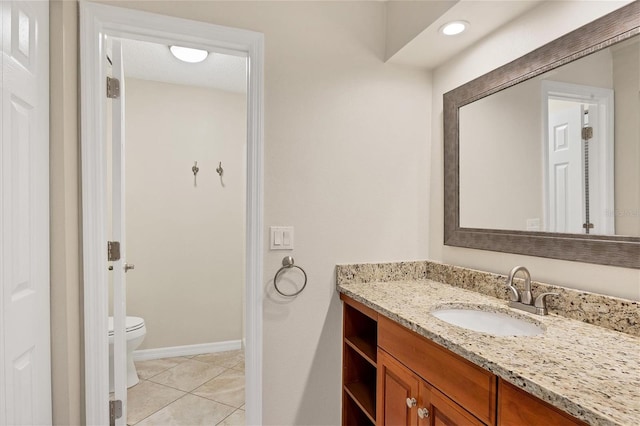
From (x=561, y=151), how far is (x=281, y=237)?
1.20m

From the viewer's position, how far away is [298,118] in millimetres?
1715

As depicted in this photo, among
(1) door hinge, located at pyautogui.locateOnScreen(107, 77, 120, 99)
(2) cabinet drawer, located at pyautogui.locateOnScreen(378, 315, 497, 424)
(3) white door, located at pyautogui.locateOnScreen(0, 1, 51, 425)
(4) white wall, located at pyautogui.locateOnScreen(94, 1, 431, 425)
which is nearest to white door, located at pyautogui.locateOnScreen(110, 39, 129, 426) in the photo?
(1) door hinge, located at pyautogui.locateOnScreen(107, 77, 120, 99)

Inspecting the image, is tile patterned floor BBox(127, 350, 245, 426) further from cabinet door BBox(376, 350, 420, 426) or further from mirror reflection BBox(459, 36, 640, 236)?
mirror reflection BBox(459, 36, 640, 236)

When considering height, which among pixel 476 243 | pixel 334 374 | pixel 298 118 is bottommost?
pixel 334 374

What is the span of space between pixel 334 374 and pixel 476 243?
0.97 m

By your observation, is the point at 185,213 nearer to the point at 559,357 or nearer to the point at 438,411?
the point at 438,411

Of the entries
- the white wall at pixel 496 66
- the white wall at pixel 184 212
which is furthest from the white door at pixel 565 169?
the white wall at pixel 184 212

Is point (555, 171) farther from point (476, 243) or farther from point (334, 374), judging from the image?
point (334, 374)

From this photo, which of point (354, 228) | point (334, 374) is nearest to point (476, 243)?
point (354, 228)

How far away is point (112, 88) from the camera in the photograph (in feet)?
5.18

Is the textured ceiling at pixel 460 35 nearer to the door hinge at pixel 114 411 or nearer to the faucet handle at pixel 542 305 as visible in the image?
the faucet handle at pixel 542 305

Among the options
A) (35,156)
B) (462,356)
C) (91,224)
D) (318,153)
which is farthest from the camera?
(318,153)

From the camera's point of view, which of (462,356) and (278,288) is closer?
(462,356)

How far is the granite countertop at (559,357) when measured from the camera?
670 mm
